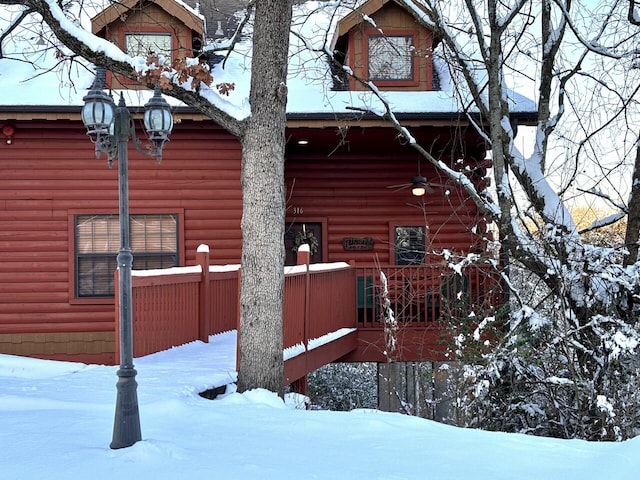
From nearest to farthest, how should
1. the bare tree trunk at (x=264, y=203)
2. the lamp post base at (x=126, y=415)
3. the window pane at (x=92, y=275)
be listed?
the lamp post base at (x=126, y=415) → the bare tree trunk at (x=264, y=203) → the window pane at (x=92, y=275)

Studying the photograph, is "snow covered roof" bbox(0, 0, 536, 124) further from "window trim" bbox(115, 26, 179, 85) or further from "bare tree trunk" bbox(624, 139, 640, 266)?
"bare tree trunk" bbox(624, 139, 640, 266)

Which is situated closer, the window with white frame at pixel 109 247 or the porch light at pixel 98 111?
the porch light at pixel 98 111

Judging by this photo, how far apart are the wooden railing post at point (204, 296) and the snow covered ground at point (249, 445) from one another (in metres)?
2.55

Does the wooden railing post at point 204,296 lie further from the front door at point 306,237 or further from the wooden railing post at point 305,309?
the front door at point 306,237

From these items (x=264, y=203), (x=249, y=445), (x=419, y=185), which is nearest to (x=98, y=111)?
(x=264, y=203)

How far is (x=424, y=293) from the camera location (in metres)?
9.88

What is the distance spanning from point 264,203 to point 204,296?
3.26 meters

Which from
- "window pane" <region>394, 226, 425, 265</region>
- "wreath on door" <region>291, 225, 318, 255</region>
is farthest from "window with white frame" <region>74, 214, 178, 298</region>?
"window pane" <region>394, 226, 425, 265</region>

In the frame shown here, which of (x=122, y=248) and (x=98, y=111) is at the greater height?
(x=98, y=111)

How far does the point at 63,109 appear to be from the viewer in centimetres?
976

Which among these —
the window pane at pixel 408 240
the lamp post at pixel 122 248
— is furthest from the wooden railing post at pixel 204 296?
the window pane at pixel 408 240

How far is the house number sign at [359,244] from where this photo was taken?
39.6 feet

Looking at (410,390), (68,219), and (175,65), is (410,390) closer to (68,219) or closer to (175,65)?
(68,219)

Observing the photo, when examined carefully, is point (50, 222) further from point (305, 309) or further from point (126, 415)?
point (126, 415)
